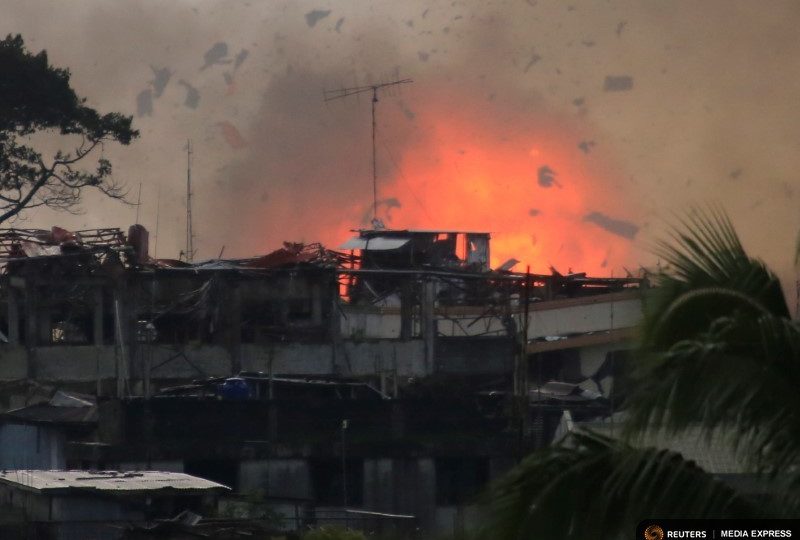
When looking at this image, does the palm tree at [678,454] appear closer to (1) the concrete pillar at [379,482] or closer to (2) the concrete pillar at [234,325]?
(1) the concrete pillar at [379,482]

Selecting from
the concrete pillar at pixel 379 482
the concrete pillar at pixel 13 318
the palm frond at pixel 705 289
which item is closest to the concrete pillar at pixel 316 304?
the concrete pillar at pixel 379 482

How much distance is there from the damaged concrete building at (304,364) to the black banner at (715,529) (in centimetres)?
2328

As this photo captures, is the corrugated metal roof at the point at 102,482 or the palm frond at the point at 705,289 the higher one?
the palm frond at the point at 705,289

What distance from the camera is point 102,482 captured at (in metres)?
22.5

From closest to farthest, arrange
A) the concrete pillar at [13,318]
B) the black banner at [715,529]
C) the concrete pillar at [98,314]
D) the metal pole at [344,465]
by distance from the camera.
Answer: the black banner at [715,529], the metal pole at [344,465], the concrete pillar at [98,314], the concrete pillar at [13,318]

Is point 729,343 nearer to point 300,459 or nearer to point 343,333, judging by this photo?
point 300,459

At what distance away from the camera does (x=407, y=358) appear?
1495 inches

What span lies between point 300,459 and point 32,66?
1377cm

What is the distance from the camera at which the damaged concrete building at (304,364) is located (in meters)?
32.2

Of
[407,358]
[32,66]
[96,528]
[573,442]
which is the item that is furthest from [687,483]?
[32,66]

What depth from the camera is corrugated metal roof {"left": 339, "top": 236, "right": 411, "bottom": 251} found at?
42219 millimetres

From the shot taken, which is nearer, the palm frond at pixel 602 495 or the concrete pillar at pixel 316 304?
the palm frond at pixel 602 495

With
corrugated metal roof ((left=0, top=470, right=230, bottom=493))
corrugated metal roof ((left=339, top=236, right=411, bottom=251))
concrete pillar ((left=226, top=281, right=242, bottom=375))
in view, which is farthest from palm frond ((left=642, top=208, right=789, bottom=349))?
corrugated metal roof ((left=339, top=236, right=411, bottom=251))

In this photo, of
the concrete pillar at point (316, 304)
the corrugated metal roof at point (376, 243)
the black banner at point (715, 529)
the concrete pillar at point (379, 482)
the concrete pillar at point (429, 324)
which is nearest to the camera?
the black banner at point (715, 529)
